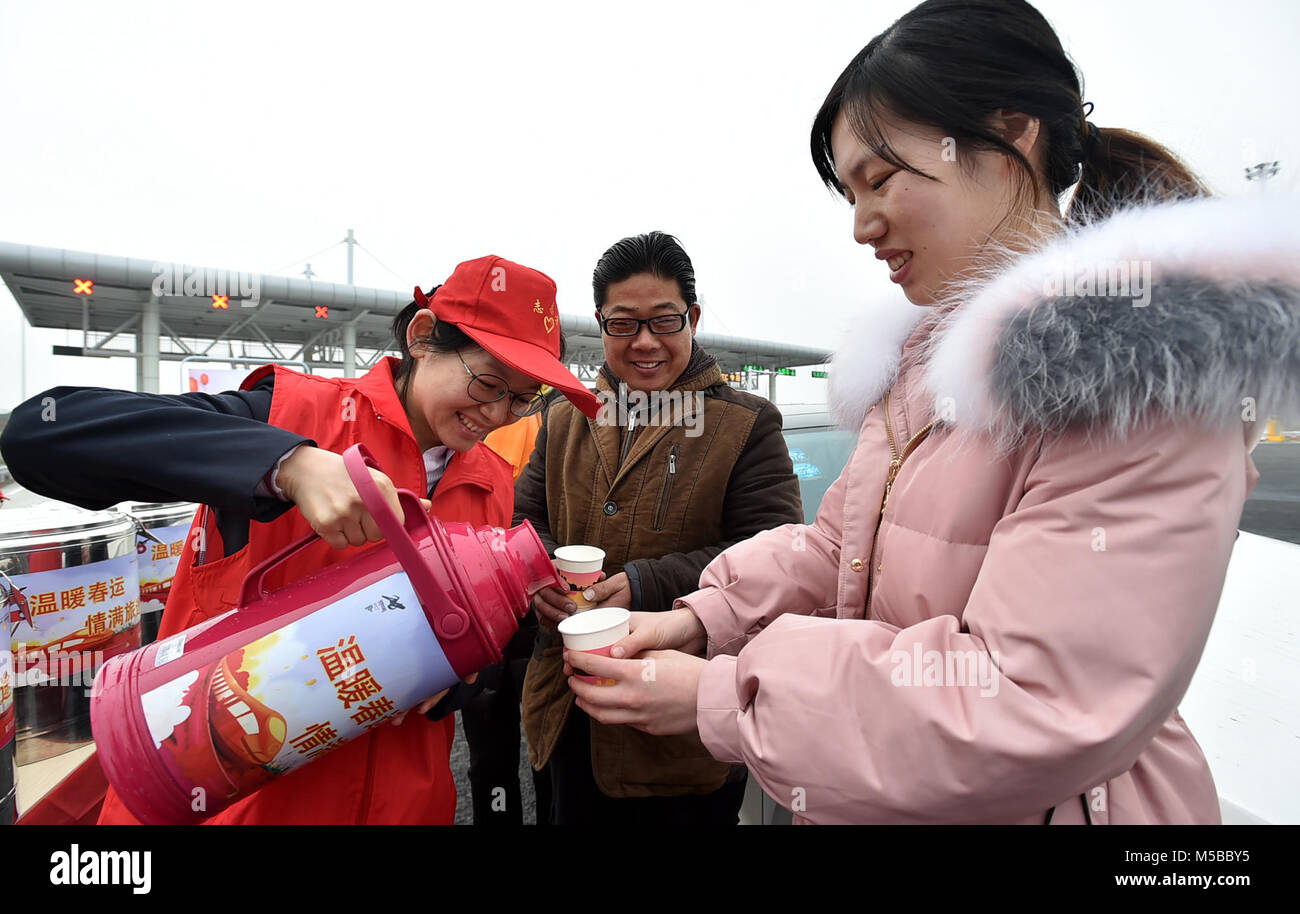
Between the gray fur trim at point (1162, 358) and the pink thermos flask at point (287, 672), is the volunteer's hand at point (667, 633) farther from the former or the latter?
the gray fur trim at point (1162, 358)

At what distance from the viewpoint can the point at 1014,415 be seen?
2.21 ft

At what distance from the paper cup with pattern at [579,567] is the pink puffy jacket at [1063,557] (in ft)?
1.93

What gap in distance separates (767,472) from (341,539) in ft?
4.02

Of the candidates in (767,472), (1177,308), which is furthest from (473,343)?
(1177,308)

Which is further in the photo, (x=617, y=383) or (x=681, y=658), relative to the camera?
(x=617, y=383)

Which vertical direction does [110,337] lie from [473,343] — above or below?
above

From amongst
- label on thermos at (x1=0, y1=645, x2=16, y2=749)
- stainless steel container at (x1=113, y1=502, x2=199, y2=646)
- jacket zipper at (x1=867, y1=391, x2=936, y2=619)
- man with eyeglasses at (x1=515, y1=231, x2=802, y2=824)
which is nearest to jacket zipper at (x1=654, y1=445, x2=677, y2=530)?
man with eyeglasses at (x1=515, y1=231, x2=802, y2=824)

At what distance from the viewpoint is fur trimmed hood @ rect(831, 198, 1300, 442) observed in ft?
1.90

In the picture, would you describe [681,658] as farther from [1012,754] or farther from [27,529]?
[27,529]

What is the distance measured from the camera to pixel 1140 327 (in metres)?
0.62

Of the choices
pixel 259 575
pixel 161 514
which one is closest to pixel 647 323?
pixel 259 575

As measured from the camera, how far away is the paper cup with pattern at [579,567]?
4.35 feet

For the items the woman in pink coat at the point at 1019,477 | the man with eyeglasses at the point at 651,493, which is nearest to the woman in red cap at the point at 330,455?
the man with eyeglasses at the point at 651,493

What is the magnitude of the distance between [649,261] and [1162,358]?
4.48 ft
